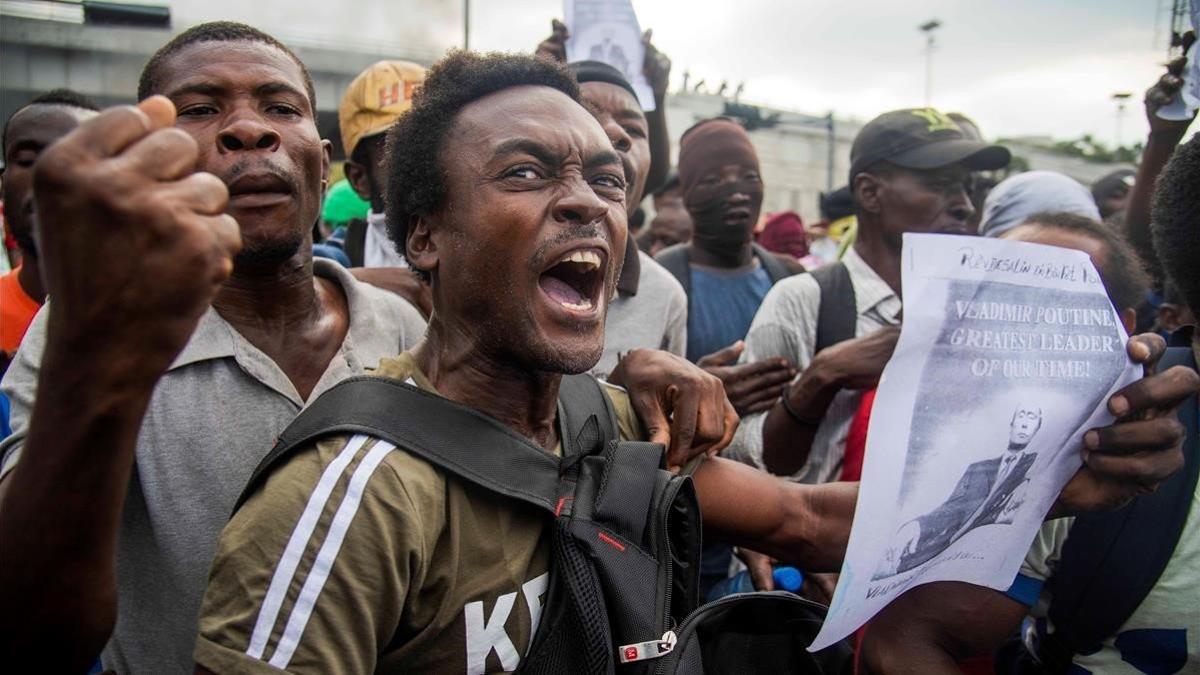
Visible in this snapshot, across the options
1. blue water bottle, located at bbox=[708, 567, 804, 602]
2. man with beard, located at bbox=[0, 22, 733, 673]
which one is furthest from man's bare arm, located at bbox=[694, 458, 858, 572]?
blue water bottle, located at bbox=[708, 567, 804, 602]

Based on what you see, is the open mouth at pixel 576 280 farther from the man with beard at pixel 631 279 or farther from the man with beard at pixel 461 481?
the man with beard at pixel 631 279

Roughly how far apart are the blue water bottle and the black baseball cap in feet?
5.34

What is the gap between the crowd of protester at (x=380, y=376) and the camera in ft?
3.30

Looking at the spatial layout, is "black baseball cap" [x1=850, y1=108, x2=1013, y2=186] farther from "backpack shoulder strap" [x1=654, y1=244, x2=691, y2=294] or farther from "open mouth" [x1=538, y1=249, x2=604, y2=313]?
"open mouth" [x1=538, y1=249, x2=604, y2=313]

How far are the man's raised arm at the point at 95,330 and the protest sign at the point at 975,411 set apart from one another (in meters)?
1.06

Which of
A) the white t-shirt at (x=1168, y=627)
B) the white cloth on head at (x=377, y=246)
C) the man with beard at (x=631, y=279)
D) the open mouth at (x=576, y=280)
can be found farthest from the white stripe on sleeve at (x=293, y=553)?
the white cloth on head at (x=377, y=246)

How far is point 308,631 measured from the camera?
4.47 ft

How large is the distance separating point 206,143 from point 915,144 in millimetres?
2736

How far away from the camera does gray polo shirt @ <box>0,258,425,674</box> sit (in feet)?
5.93

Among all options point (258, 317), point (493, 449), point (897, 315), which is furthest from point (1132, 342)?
point (258, 317)

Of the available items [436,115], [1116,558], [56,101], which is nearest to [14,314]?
[56,101]

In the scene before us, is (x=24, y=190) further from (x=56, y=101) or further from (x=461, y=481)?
(x=461, y=481)

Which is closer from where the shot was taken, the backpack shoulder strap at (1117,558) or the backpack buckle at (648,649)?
the backpack buckle at (648,649)

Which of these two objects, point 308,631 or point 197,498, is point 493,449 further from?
point 197,498
